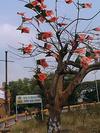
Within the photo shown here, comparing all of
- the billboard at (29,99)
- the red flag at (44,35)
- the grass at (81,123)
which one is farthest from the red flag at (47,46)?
the billboard at (29,99)

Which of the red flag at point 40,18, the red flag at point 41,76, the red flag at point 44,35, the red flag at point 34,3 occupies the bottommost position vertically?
the red flag at point 41,76

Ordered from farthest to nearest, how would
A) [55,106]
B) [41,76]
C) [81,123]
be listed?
[81,123], [55,106], [41,76]

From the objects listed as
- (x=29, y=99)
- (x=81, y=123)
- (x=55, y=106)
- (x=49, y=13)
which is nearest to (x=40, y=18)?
(x=49, y=13)

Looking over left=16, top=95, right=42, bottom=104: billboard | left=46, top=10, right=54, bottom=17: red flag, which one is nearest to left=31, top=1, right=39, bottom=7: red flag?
left=46, top=10, right=54, bottom=17: red flag

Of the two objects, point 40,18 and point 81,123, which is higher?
point 40,18

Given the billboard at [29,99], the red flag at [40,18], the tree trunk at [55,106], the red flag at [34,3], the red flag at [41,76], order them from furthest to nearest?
the billboard at [29,99]
the tree trunk at [55,106]
the red flag at [41,76]
the red flag at [40,18]
the red flag at [34,3]

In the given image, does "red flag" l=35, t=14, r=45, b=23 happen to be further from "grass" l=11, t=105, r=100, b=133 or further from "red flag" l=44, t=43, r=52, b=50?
"grass" l=11, t=105, r=100, b=133

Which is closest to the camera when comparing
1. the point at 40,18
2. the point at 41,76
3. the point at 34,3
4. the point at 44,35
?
the point at 34,3

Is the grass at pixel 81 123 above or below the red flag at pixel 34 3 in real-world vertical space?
below

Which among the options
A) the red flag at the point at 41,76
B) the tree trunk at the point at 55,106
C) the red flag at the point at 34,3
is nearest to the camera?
the red flag at the point at 34,3

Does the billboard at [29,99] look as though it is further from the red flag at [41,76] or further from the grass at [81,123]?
the red flag at [41,76]

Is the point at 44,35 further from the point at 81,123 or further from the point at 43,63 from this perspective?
the point at 81,123

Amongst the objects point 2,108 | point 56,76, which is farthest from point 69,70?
point 2,108

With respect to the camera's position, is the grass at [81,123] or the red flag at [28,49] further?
the grass at [81,123]
